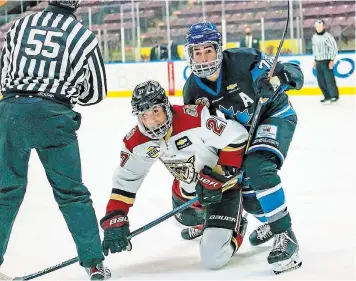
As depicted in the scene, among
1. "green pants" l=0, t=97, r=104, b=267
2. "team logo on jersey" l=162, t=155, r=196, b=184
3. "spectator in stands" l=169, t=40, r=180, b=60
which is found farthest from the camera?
"spectator in stands" l=169, t=40, r=180, b=60

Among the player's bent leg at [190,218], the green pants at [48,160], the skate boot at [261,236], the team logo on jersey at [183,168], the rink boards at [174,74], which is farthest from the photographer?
the rink boards at [174,74]

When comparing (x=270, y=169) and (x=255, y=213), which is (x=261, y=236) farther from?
(x=270, y=169)

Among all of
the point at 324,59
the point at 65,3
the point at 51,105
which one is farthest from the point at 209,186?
the point at 324,59

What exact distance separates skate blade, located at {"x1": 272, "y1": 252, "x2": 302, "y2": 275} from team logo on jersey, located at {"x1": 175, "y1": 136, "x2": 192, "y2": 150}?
0.51 m

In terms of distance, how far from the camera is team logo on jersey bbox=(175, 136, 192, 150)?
8.70 feet

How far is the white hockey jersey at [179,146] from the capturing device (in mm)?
2629

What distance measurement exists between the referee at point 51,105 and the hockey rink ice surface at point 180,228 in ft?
0.94

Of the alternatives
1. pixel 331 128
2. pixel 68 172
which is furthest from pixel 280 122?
pixel 331 128

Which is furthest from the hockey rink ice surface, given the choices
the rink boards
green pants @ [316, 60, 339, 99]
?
the rink boards

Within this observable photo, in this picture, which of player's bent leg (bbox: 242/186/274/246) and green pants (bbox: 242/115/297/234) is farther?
player's bent leg (bbox: 242/186/274/246)

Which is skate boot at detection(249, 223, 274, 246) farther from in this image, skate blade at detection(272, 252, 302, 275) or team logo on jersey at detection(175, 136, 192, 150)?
team logo on jersey at detection(175, 136, 192, 150)

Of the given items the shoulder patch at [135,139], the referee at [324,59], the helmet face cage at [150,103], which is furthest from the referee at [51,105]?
the referee at [324,59]

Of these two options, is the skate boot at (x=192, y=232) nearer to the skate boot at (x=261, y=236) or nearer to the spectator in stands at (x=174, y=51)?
the skate boot at (x=261, y=236)

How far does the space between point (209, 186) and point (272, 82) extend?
1.40 ft
